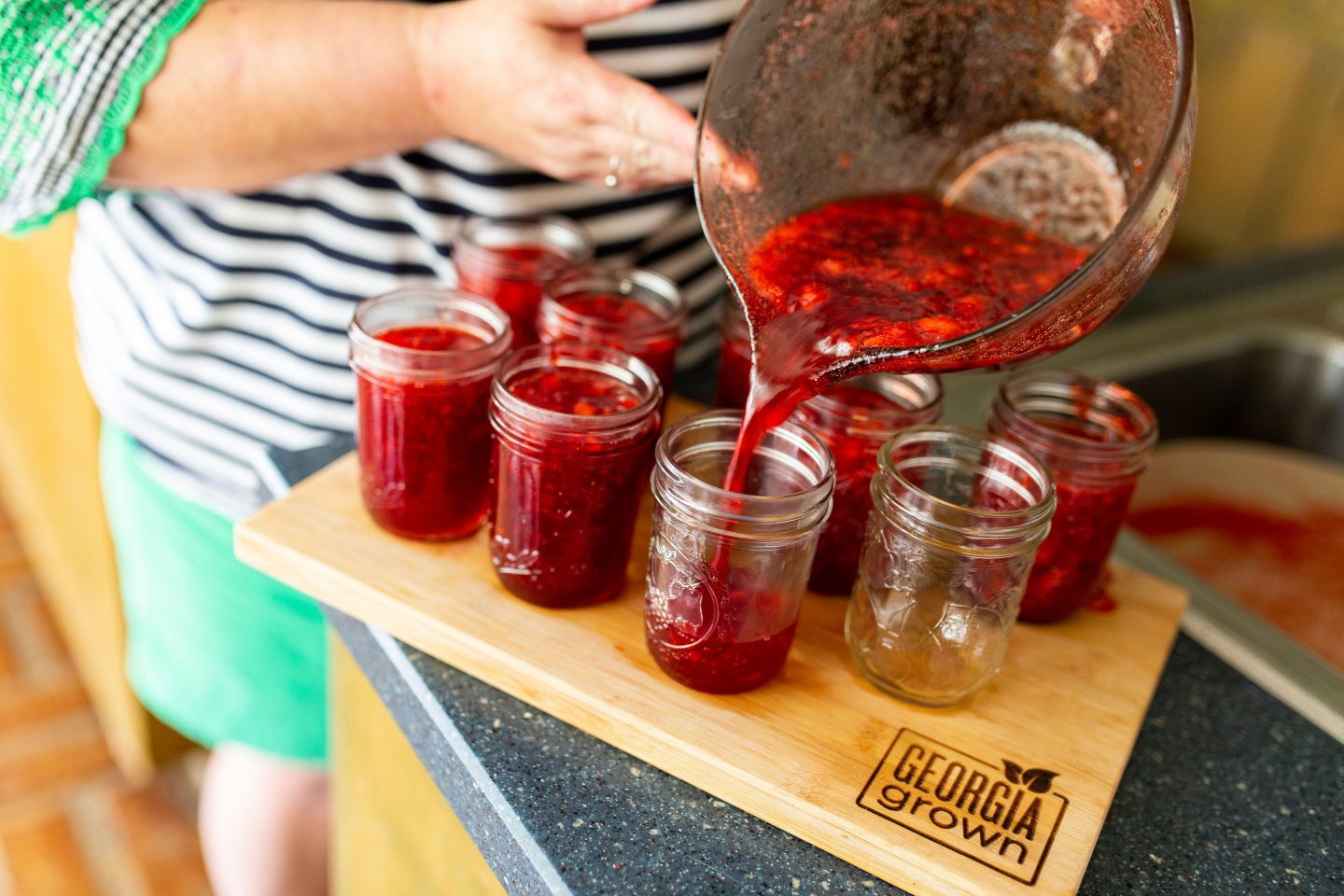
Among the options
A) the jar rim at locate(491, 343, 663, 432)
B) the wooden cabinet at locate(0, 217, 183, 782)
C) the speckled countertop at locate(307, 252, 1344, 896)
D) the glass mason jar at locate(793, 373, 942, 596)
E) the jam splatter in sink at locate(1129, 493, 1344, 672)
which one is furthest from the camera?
the wooden cabinet at locate(0, 217, 183, 782)

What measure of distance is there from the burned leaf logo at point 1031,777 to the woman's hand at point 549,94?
1.80 ft

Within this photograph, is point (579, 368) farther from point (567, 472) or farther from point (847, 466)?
point (847, 466)

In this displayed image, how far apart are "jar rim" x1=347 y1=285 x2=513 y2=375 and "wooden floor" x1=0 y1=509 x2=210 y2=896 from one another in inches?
49.8

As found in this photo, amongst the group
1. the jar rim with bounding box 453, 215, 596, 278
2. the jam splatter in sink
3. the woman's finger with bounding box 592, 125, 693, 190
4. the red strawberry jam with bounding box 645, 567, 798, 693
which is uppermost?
the woman's finger with bounding box 592, 125, 693, 190

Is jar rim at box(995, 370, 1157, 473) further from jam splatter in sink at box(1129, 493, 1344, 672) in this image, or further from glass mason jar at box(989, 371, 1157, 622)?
jam splatter in sink at box(1129, 493, 1344, 672)

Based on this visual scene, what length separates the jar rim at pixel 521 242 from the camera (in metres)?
1.17

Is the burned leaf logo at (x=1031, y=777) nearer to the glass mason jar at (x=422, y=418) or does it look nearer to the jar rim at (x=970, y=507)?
the jar rim at (x=970, y=507)

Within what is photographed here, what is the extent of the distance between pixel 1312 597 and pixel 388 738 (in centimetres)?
112

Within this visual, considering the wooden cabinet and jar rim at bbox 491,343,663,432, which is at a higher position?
jar rim at bbox 491,343,663,432

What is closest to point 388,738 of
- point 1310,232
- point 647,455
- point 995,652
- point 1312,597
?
point 647,455

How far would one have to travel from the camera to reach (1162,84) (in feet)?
2.85

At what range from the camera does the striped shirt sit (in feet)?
3.91

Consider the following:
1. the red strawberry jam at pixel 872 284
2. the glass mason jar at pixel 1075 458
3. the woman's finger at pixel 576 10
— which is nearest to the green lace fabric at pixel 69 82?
the woman's finger at pixel 576 10

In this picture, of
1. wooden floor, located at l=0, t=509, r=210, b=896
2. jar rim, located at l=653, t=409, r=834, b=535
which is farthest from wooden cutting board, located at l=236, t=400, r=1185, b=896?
wooden floor, located at l=0, t=509, r=210, b=896
